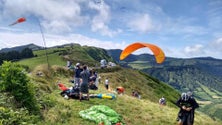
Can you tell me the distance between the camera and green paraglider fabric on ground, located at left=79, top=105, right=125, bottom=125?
17.6m

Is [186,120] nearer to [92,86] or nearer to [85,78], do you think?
[85,78]

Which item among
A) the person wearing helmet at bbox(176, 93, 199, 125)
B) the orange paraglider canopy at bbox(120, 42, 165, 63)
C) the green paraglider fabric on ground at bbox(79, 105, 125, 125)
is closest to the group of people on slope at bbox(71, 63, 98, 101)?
the green paraglider fabric on ground at bbox(79, 105, 125, 125)

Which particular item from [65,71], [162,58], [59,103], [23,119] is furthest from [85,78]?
[65,71]

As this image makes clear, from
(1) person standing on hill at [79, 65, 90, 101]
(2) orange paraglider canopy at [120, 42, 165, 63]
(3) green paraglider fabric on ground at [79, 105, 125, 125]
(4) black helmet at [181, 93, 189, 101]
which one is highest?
(2) orange paraglider canopy at [120, 42, 165, 63]

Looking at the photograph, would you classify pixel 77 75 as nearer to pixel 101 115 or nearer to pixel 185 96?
pixel 101 115

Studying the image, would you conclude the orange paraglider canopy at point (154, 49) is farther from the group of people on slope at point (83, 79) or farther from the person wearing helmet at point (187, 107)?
the person wearing helmet at point (187, 107)

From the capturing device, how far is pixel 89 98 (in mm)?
24625

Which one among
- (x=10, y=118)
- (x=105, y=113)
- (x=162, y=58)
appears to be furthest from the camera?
(x=162, y=58)

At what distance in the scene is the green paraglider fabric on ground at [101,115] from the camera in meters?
17.6

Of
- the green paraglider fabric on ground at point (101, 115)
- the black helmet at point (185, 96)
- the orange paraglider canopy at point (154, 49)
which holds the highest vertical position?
the orange paraglider canopy at point (154, 49)

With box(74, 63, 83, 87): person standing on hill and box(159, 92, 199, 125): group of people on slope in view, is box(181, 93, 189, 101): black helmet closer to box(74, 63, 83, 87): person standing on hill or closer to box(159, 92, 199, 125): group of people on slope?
box(159, 92, 199, 125): group of people on slope

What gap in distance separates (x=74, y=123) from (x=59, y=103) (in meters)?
3.37

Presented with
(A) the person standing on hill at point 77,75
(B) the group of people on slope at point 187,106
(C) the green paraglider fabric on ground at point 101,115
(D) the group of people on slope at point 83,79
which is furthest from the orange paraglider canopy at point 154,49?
(C) the green paraglider fabric on ground at point 101,115

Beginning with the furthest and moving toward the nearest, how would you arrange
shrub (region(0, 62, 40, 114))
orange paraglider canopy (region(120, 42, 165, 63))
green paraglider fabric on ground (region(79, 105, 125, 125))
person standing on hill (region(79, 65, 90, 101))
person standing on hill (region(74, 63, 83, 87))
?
person standing on hill (region(74, 63, 83, 87))
person standing on hill (region(79, 65, 90, 101))
orange paraglider canopy (region(120, 42, 165, 63))
green paraglider fabric on ground (region(79, 105, 125, 125))
shrub (region(0, 62, 40, 114))
